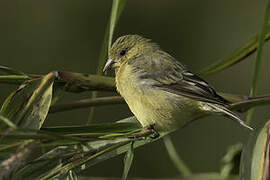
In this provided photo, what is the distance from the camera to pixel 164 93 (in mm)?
3643

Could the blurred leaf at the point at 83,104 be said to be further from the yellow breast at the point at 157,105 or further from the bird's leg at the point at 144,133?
the yellow breast at the point at 157,105

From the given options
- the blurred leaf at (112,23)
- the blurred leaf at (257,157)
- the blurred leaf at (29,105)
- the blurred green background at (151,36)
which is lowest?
the blurred green background at (151,36)

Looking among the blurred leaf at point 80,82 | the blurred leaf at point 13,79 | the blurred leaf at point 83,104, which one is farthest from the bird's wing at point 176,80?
the blurred leaf at point 13,79

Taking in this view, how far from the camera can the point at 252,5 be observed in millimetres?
6527

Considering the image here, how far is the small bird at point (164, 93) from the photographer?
3.36 m

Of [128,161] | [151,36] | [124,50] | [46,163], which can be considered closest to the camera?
[46,163]

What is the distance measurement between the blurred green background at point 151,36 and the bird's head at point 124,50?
6.10 feet

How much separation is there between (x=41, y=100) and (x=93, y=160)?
1.18 feet

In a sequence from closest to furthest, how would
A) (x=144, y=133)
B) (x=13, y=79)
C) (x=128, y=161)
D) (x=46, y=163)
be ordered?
(x=46, y=163)
(x=128, y=161)
(x=13, y=79)
(x=144, y=133)

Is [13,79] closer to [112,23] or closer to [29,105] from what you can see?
[29,105]

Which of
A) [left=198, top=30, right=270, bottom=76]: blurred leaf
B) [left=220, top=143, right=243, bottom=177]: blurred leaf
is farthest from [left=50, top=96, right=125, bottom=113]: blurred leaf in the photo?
[left=220, top=143, right=243, bottom=177]: blurred leaf

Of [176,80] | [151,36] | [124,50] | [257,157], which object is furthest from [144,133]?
[151,36]

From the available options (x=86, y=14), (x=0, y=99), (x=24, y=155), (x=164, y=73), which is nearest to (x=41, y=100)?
(x=24, y=155)

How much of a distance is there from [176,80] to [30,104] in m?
1.62
